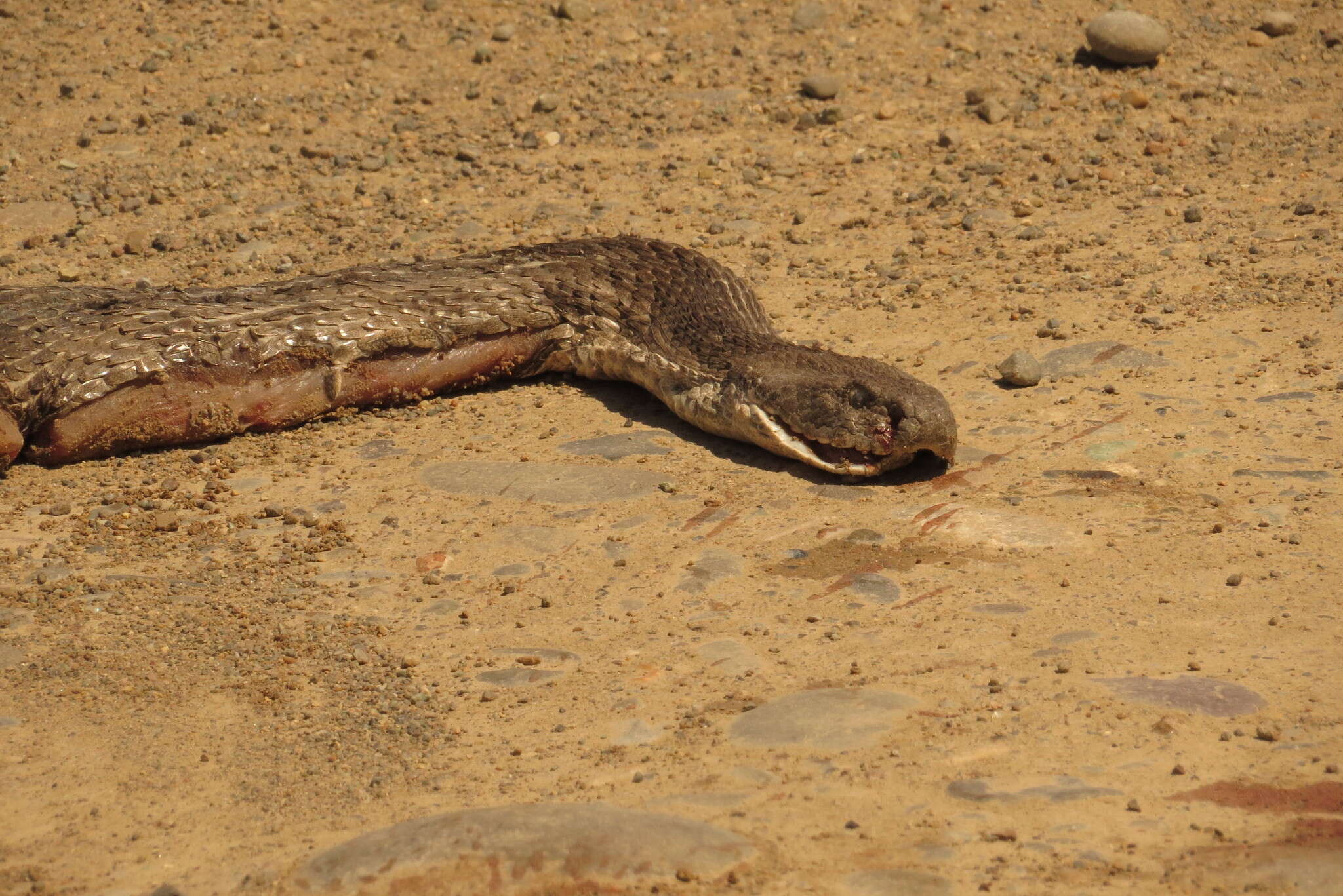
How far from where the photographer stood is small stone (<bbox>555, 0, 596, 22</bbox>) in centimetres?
1027

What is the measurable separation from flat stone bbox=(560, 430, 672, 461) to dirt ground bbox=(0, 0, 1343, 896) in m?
0.04

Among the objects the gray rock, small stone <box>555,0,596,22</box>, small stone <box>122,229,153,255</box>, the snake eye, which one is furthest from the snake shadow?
small stone <box>555,0,596,22</box>

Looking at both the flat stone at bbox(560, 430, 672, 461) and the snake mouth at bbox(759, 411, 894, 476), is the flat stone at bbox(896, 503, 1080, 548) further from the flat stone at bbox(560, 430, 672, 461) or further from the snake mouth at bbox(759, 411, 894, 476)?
the flat stone at bbox(560, 430, 672, 461)

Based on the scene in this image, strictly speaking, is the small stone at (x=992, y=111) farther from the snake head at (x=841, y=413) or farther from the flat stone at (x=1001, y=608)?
the flat stone at (x=1001, y=608)

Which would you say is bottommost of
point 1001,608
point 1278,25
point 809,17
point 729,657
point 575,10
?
point 729,657

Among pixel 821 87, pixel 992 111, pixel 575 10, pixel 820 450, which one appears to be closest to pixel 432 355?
pixel 820 450

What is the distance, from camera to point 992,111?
915 centimetres

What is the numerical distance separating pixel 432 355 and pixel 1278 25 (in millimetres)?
6921

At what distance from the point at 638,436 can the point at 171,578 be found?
2009 mm

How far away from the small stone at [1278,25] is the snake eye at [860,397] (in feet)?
21.0

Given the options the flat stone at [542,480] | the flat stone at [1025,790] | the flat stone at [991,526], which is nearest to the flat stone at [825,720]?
the flat stone at [1025,790]

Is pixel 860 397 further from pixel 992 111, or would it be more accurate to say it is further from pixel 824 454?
pixel 992 111

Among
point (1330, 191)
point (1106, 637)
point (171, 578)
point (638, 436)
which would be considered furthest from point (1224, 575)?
point (1330, 191)

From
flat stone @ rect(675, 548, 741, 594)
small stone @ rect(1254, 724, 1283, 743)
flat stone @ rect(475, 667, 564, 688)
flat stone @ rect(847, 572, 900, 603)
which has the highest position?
small stone @ rect(1254, 724, 1283, 743)
